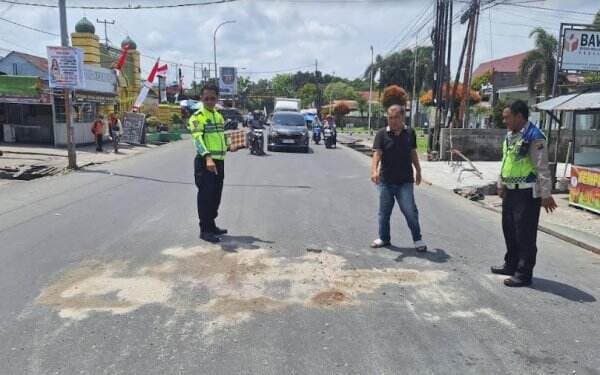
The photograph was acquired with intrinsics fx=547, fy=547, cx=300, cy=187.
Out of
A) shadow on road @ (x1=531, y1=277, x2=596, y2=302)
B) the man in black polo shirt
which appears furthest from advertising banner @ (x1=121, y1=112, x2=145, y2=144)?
shadow on road @ (x1=531, y1=277, x2=596, y2=302)

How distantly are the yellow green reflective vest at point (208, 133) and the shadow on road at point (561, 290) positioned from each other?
3914 millimetres

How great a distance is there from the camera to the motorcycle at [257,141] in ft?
70.8

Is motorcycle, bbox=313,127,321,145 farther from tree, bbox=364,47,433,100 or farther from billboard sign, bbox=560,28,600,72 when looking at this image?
tree, bbox=364,47,433,100

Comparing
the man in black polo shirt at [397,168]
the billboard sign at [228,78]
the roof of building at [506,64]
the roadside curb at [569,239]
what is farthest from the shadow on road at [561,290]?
the billboard sign at [228,78]

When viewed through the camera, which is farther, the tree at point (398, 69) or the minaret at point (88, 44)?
the tree at point (398, 69)

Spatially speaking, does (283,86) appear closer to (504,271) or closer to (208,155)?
(208,155)

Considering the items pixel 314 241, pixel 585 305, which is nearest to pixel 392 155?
pixel 314 241

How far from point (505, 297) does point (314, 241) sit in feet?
8.62

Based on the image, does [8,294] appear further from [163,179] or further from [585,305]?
[163,179]

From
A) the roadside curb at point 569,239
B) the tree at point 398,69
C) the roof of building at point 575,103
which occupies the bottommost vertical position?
the roadside curb at point 569,239

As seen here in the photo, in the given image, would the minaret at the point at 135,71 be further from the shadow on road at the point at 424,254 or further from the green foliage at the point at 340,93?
the green foliage at the point at 340,93

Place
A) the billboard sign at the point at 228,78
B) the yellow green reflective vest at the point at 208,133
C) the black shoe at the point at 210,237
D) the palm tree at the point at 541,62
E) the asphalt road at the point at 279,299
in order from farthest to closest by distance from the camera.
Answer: the billboard sign at the point at 228,78 → the palm tree at the point at 541,62 → the black shoe at the point at 210,237 → the yellow green reflective vest at the point at 208,133 → the asphalt road at the point at 279,299

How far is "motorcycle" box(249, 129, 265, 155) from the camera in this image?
2158 cm

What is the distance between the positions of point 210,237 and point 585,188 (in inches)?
286
